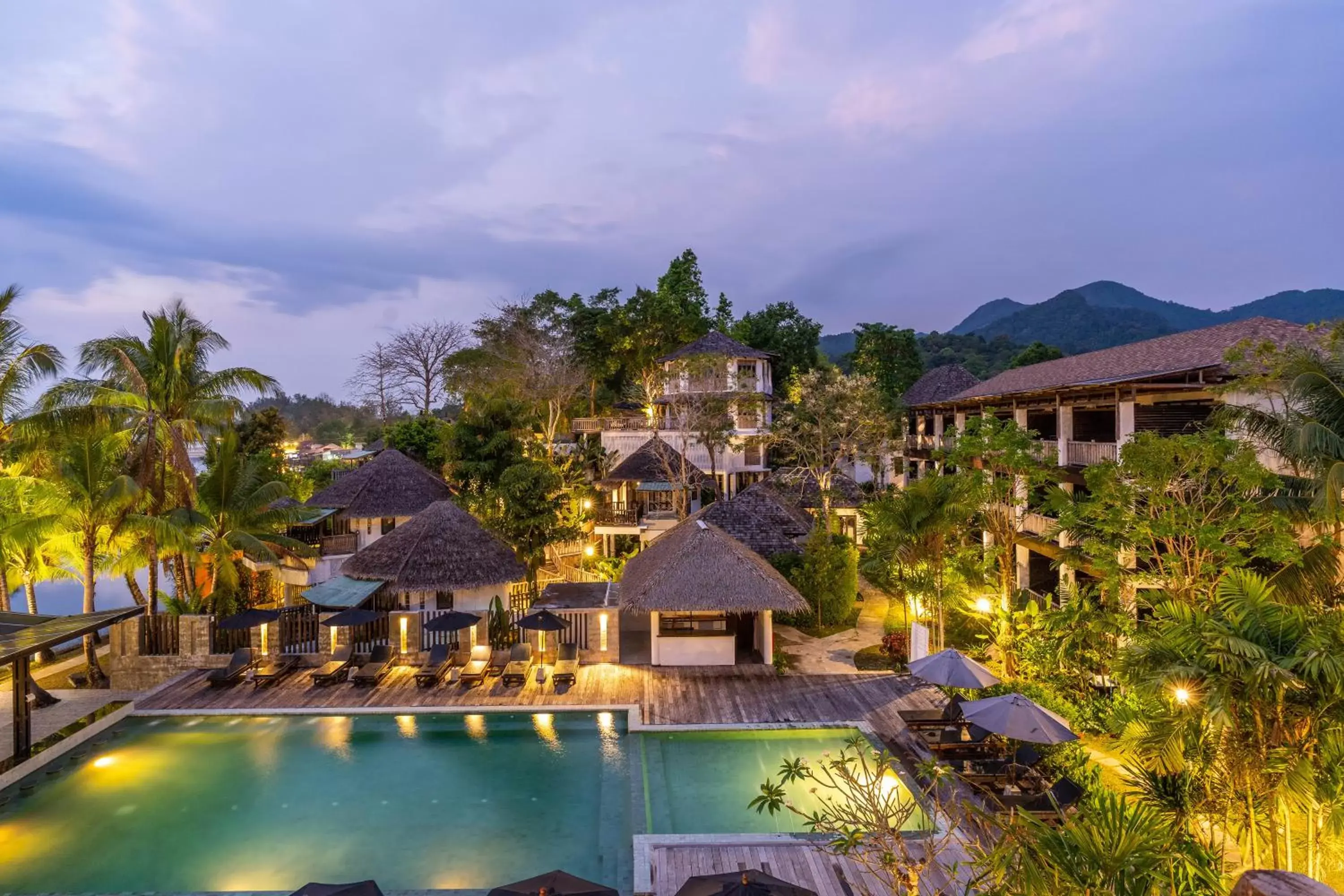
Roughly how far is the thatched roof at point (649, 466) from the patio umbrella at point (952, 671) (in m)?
15.2

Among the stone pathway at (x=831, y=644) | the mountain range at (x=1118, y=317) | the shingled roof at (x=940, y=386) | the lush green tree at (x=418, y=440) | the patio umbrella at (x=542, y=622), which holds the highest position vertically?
the mountain range at (x=1118, y=317)

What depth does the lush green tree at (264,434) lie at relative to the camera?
87.1 feet

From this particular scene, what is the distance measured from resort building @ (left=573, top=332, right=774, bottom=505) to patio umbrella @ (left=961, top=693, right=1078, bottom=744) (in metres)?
18.6

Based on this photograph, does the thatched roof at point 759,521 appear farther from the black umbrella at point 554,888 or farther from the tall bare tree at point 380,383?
the tall bare tree at point 380,383

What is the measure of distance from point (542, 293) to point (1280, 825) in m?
40.8

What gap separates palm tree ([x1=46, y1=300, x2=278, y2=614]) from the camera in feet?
52.1

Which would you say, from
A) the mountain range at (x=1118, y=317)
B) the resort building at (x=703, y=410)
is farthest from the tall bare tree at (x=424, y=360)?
the mountain range at (x=1118, y=317)

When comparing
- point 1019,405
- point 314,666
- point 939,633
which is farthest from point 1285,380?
point 314,666

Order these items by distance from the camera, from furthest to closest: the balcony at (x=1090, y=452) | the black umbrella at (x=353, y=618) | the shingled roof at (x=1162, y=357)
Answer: the balcony at (x=1090, y=452) < the black umbrella at (x=353, y=618) < the shingled roof at (x=1162, y=357)

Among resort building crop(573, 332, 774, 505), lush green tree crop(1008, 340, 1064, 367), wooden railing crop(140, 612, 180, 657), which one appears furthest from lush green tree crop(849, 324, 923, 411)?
wooden railing crop(140, 612, 180, 657)

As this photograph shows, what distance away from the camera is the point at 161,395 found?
1703 cm

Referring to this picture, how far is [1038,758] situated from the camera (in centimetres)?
954

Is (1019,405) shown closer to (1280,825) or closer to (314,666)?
(1280,825)

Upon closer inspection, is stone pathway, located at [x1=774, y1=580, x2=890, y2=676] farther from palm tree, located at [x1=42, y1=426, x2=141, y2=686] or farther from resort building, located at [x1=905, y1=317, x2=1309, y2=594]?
palm tree, located at [x1=42, y1=426, x2=141, y2=686]
